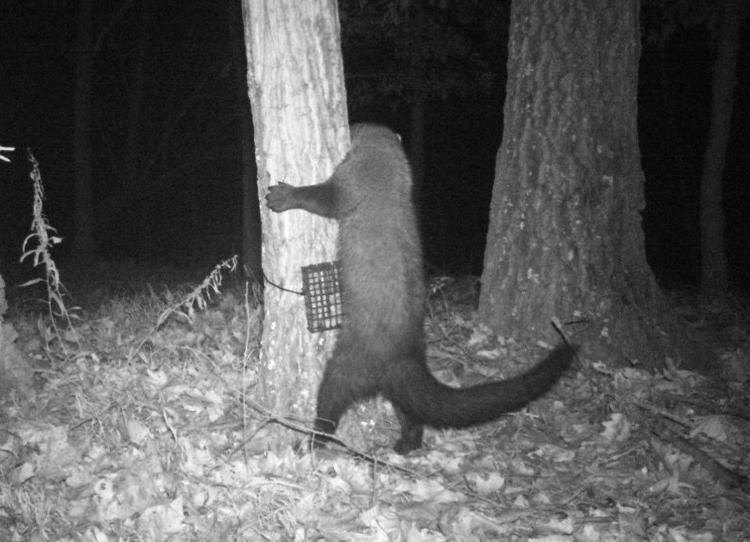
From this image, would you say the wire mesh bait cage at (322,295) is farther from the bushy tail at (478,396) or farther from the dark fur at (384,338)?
the bushy tail at (478,396)

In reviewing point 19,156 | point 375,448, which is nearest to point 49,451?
point 375,448

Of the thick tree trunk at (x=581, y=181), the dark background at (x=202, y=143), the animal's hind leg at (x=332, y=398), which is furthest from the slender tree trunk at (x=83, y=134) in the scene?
the animal's hind leg at (x=332, y=398)

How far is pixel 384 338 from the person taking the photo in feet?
13.7

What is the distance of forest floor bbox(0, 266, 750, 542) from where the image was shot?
3.24 metres

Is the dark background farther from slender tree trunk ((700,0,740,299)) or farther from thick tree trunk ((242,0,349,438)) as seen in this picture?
thick tree trunk ((242,0,349,438))

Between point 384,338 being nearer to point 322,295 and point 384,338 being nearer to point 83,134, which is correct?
point 322,295

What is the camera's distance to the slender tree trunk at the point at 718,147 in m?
10.2

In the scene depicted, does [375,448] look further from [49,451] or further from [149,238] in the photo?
[149,238]

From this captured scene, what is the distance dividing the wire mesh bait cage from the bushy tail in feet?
2.10

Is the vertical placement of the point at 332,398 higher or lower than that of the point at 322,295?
lower

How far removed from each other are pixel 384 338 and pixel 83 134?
1423cm

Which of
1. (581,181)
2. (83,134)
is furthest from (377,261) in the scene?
(83,134)

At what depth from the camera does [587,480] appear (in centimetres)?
395

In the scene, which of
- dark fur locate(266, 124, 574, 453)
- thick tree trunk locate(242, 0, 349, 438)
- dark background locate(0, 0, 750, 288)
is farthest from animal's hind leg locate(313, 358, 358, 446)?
dark background locate(0, 0, 750, 288)
